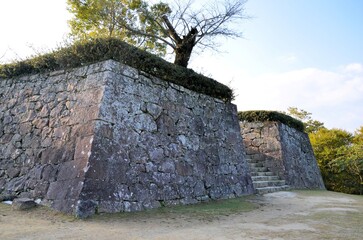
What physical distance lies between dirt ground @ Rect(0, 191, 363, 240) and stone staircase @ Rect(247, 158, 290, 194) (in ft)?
8.30

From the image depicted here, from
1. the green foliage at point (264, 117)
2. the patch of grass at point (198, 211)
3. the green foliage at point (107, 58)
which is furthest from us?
the green foliage at point (264, 117)

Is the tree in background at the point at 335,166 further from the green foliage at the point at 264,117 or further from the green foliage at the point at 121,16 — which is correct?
the green foliage at the point at 121,16

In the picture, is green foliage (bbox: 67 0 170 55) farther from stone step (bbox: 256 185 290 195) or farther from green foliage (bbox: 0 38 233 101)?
stone step (bbox: 256 185 290 195)

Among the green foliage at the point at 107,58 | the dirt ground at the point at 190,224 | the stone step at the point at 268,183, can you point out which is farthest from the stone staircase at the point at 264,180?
the green foliage at the point at 107,58

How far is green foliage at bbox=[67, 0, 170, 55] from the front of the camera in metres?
8.66

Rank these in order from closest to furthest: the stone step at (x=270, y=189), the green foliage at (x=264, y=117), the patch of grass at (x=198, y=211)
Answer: the patch of grass at (x=198, y=211), the stone step at (x=270, y=189), the green foliage at (x=264, y=117)

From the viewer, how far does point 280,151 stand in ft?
28.2

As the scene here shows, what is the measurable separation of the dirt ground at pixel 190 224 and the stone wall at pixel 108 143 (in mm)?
322

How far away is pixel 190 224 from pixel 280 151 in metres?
5.83

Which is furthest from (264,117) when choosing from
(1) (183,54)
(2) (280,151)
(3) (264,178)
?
(1) (183,54)

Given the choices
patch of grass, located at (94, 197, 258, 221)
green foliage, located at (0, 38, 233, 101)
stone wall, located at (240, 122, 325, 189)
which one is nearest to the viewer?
patch of grass, located at (94, 197, 258, 221)

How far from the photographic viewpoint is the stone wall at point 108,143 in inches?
158

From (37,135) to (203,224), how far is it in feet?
10.9

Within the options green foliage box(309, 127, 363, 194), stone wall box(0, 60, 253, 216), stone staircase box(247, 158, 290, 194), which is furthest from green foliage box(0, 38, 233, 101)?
green foliage box(309, 127, 363, 194)
